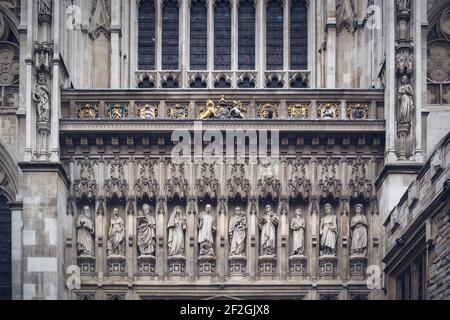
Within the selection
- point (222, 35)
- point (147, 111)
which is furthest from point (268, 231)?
point (222, 35)

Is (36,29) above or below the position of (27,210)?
above

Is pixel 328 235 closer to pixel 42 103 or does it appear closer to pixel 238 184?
pixel 238 184

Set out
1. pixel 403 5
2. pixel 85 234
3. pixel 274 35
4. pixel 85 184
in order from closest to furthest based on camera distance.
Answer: pixel 85 234, pixel 403 5, pixel 85 184, pixel 274 35

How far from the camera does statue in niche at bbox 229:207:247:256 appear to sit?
5088 centimetres

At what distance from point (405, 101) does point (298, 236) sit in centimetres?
454

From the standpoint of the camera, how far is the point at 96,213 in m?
51.1

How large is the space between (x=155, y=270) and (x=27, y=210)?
3.74 metres

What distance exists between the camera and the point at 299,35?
56.0 metres

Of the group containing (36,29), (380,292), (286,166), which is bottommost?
(380,292)

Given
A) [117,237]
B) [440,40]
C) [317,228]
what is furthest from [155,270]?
[440,40]

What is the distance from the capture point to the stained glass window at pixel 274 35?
55750 millimetres

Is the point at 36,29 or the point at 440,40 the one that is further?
the point at 440,40

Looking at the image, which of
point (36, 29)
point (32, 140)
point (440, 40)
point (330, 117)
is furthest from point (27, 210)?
point (440, 40)

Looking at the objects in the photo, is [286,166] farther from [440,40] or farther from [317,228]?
[440,40]
